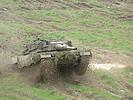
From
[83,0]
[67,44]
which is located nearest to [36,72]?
[67,44]

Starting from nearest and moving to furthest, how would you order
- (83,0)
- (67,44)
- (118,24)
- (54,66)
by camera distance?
(54,66) < (67,44) < (118,24) < (83,0)

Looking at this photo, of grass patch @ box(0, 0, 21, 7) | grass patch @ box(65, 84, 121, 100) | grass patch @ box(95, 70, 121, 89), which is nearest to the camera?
grass patch @ box(65, 84, 121, 100)

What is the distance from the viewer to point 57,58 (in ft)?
44.2

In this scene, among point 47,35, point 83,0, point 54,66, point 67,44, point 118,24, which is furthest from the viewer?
point 83,0

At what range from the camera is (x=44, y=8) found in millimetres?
32219

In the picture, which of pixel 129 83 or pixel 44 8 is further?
pixel 44 8

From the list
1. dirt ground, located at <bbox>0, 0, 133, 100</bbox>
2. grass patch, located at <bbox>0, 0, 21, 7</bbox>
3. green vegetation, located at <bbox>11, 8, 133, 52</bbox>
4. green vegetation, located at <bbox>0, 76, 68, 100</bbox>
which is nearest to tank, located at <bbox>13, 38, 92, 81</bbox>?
dirt ground, located at <bbox>0, 0, 133, 100</bbox>

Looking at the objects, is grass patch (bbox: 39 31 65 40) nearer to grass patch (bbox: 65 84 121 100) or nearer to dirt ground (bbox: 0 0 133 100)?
dirt ground (bbox: 0 0 133 100)

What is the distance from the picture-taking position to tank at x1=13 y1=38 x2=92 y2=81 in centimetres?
1348

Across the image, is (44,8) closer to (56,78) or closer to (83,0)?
(83,0)

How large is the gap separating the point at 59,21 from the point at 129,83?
565 inches

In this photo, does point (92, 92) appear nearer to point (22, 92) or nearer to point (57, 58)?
point (57, 58)

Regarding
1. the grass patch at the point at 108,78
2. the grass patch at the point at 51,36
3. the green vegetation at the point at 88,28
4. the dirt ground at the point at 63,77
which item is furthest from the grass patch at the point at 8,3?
the grass patch at the point at 108,78

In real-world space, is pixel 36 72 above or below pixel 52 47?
below
